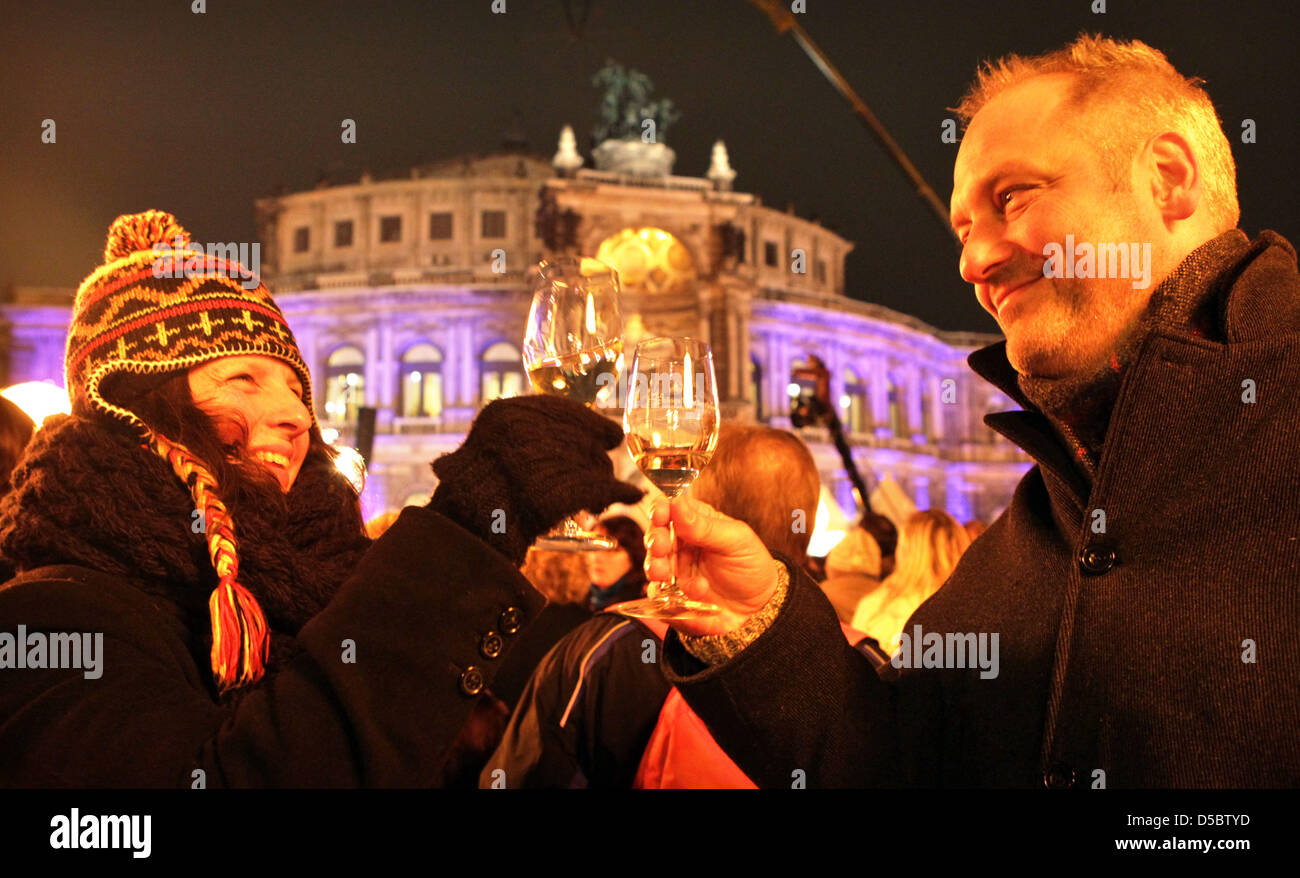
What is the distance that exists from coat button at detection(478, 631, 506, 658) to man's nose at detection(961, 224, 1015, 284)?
1135mm

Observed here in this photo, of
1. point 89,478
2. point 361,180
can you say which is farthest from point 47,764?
point 361,180

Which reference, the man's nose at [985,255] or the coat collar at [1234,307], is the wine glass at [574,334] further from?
the coat collar at [1234,307]

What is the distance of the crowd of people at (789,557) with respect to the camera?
5.31 feet

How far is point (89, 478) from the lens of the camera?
6.28ft

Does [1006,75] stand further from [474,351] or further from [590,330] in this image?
[474,351]

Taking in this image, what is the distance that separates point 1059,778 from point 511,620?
3.27 ft

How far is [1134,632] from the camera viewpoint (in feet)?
5.47

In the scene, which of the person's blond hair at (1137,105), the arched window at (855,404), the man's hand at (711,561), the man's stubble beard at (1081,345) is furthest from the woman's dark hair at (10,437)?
the arched window at (855,404)

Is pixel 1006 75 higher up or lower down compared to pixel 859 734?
higher up

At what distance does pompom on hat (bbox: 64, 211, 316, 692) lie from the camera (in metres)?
1.93

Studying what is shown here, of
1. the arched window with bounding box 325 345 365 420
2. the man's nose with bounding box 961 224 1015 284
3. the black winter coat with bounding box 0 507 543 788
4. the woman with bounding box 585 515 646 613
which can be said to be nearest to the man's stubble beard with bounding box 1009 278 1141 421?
the man's nose with bounding box 961 224 1015 284

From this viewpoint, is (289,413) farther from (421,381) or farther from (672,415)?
(421,381)

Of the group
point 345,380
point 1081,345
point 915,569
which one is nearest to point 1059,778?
point 1081,345
